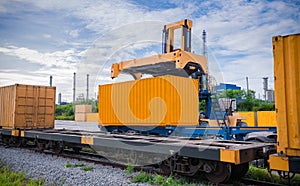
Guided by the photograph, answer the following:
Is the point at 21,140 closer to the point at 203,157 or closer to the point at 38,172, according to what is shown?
the point at 38,172

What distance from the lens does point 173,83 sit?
9734 millimetres

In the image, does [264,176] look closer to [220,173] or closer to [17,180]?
[220,173]

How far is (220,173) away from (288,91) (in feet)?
7.24

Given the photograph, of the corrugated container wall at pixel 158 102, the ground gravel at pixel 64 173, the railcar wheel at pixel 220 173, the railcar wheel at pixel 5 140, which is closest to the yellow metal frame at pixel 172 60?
the corrugated container wall at pixel 158 102

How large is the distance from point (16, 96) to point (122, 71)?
498cm

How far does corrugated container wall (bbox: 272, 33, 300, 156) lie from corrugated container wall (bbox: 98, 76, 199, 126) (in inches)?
216

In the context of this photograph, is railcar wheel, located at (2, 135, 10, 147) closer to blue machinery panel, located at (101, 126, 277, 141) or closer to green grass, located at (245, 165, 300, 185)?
blue machinery panel, located at (101, 126, 277, 141)

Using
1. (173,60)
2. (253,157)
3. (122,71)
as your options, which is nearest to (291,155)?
(253,157)

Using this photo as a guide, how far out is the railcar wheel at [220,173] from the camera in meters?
5.33

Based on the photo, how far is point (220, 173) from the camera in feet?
18.0

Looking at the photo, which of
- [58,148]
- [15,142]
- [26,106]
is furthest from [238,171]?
[15,142]

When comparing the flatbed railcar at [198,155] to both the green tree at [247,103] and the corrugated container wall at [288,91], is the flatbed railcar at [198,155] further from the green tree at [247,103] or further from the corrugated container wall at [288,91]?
the green tree at [247,103]

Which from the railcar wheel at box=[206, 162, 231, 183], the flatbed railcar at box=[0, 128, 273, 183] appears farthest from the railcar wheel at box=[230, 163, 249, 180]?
the railcar wheel at box=[206, 162, 231, 183]

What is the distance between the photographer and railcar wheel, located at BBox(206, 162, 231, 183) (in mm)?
5332
